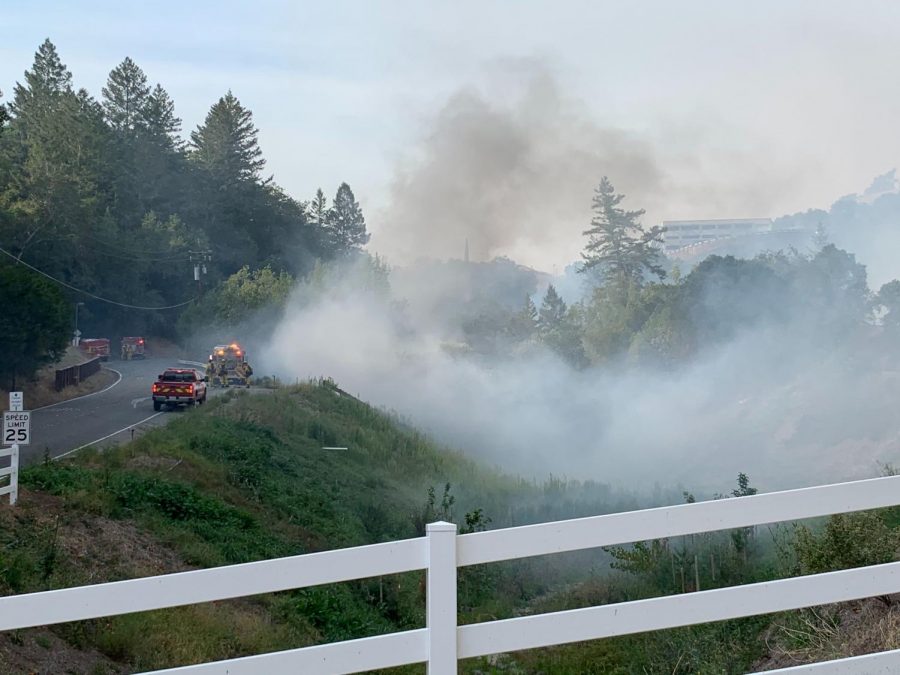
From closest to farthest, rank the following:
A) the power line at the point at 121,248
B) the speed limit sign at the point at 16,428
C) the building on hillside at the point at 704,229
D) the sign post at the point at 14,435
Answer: the sign post at the point at 14,435 < the speed limit sign at the point at 16,428 < the power line at the point at 121,248 < the building on hillside at the point at 704,229

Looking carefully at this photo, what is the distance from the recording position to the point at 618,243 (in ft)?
332

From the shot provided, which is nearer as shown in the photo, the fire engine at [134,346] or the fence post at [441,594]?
the fence post at [441,594]

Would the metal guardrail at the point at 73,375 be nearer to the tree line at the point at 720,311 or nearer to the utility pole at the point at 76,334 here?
the utility pole at the point at 76,334

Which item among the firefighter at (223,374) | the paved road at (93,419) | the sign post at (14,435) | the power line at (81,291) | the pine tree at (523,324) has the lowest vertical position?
the sign post at (14,435)

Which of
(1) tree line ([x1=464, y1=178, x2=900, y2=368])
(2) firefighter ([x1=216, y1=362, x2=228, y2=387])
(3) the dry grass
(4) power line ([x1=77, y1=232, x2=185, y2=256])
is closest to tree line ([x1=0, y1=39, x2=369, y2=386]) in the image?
(4) power line ([x1=77, y1=232, x2=185, y2=256])

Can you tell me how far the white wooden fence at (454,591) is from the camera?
436 cm

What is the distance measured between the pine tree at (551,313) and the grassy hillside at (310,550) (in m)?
55.7

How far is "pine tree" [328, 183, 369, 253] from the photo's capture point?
120 meters

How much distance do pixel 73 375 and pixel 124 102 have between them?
176 feet

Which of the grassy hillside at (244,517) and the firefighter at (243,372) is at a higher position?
the firefighter at (243,372)

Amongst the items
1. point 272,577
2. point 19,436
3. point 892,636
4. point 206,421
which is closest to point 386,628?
point 19,436

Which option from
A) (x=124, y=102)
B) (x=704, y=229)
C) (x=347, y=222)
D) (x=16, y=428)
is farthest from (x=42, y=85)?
(x=704, y=229)

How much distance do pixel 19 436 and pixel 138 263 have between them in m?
74.2

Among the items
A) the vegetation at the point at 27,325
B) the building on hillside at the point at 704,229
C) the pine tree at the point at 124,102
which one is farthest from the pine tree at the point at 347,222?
the vegetation at the point at 27,325
